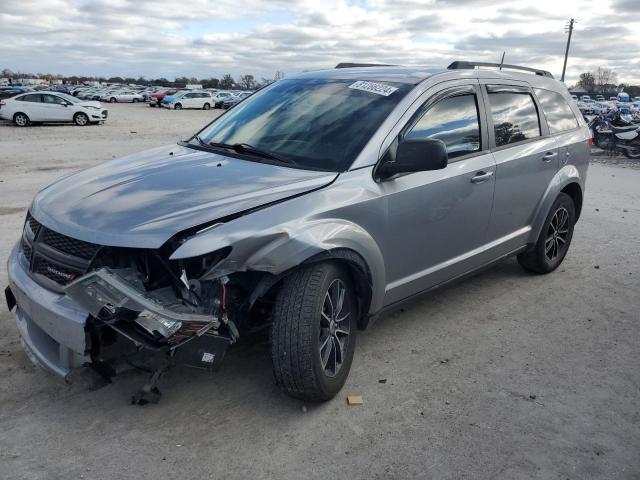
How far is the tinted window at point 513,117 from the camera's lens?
445 cm

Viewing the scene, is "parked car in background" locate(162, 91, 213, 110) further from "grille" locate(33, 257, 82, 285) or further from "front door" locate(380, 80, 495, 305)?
"grille" locate(33, 257, 82, 285)

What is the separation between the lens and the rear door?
173 inches

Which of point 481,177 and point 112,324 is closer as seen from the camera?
point 112,324

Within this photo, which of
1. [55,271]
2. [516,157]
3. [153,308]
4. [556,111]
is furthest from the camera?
[556,111]

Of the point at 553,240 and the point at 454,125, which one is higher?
the point at 454,125

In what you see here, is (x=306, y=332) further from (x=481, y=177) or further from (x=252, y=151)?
(x=481, y=177)

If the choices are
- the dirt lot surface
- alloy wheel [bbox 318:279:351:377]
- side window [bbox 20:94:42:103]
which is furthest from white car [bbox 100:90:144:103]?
alloy wheel [bbox 318:279:351:377]

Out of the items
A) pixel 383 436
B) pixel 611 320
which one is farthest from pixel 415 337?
pixel 611 320

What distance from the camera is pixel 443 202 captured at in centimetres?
383

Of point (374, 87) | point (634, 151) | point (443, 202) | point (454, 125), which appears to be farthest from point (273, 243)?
point (634, 151)

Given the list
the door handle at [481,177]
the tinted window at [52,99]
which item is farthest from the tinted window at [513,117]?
the tinted window at [52,99]

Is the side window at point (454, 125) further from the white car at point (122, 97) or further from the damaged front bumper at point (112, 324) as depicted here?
the white car at point (122, 97)

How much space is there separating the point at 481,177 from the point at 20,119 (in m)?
24.5

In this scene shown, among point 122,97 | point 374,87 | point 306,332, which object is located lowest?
point 122,97
